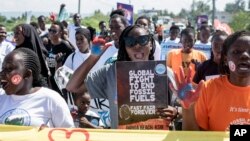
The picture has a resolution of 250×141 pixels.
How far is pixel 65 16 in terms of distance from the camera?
16281mm

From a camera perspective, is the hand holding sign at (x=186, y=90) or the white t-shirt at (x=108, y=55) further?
the white t-shirt at (x=108, y=55)

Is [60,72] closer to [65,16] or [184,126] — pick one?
[184,126]

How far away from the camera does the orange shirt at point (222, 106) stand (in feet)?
10.5

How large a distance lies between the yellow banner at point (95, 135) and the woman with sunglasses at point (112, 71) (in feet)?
1.16

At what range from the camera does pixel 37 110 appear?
137 inches

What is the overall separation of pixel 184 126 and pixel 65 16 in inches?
525

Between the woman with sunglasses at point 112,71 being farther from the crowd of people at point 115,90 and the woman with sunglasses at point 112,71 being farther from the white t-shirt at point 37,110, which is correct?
the white t-shirt at point 37,110

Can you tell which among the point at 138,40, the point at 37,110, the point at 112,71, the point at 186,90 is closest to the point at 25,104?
the point at 37,110

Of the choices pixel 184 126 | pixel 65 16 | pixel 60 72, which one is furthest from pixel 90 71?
pixel 65 16

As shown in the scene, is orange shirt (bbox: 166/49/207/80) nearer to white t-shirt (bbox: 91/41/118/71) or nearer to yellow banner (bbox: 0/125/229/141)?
white t-shirt (bbox: 91/41/118/71)

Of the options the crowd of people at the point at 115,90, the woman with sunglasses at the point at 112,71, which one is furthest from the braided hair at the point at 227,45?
the woman with sunglasses at the point at 112,71

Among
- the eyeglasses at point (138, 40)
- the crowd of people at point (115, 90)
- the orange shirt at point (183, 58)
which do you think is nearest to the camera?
the crowd of people at point (115, 90)

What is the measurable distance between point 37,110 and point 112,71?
→ 0.61m

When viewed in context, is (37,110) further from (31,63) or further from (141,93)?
(141,93)
